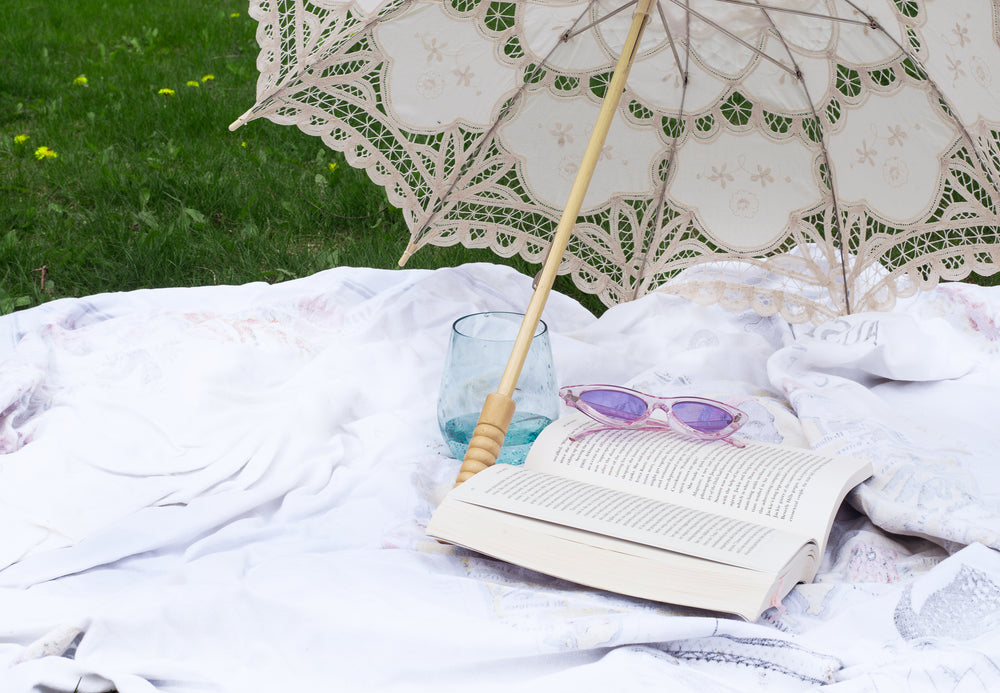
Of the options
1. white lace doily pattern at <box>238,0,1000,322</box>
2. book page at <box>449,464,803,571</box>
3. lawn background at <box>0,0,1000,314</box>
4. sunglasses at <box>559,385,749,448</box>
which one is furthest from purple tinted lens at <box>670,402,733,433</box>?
lawn background at <box>0,0,1000,314</box>

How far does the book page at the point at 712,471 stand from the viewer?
1.53 meters

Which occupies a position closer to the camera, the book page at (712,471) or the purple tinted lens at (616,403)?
the book page at (712,471)

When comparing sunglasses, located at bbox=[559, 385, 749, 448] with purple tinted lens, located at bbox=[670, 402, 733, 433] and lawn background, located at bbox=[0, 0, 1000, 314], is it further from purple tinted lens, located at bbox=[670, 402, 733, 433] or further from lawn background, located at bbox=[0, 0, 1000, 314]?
lawn background, located at bbox=[0, 0, 1000, 314]

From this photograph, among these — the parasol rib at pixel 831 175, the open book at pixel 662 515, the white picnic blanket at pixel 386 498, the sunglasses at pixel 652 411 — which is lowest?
the white picnic blanket at pixel 386 498

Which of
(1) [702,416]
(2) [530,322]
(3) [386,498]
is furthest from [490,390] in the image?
(1) [702,416]

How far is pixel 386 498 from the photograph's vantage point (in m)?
1.74

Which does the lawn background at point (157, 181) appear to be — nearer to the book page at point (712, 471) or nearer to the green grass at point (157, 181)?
the green grass at point (157, 181)

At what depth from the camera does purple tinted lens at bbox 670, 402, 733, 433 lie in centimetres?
175

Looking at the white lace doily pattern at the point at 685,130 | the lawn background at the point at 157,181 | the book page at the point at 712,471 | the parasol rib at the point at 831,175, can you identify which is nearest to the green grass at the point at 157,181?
the lawn background at the point at 157,181

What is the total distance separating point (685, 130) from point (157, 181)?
72.3 inches

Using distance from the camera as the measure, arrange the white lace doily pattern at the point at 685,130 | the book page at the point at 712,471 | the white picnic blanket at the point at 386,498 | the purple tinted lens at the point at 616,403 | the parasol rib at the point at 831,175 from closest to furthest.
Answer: the white picnic blanket at the point at 386,498 → the book page at the point at 712,471 → the purple tinted lens at the point at 616,403 → the white lace doily pattern at the point at 685,130 → the parasol rib at the point at 831,175

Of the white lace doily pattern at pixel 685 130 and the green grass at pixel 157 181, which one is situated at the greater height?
the white lace doily pattern at pixel 685 130

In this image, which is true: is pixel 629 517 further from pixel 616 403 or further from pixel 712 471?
pixel 616 403

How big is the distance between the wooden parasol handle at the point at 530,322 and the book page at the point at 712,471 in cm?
8
